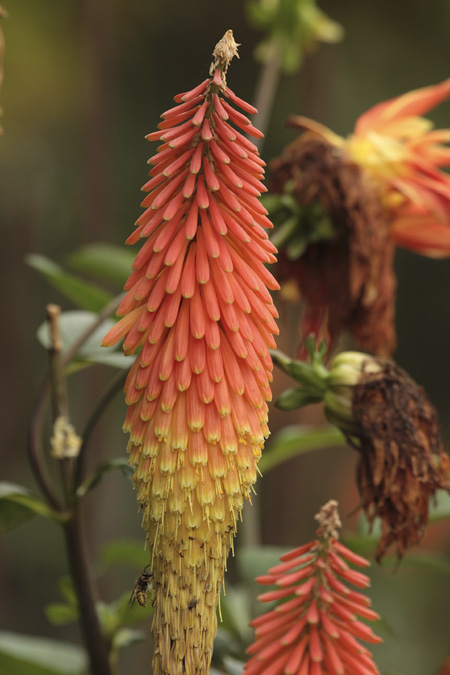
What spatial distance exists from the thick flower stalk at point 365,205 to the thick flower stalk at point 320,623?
307 millimetres

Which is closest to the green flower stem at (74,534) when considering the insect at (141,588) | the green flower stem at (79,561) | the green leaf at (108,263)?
the green flower stem at (79,561)

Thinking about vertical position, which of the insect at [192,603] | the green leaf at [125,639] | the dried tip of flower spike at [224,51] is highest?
the dried tip of flower spike at [224,51]

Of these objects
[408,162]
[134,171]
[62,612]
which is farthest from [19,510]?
[134,171]

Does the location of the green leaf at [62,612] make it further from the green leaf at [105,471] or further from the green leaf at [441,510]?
the green leaf at [441,510]

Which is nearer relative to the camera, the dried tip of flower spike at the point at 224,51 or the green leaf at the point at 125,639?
the dried tip of flower spike at the point at 224,51

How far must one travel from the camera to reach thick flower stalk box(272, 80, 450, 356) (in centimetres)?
64

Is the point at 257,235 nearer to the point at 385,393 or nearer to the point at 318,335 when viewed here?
the point at 385,393

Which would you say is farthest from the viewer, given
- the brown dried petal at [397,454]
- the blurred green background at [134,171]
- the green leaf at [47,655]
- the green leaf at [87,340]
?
the blurred green background at [134,171]

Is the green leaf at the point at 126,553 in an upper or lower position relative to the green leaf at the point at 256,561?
lower

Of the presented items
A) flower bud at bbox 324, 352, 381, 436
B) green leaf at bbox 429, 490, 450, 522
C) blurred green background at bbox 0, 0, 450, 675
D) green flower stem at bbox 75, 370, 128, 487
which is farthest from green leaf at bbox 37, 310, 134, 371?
blurred green background at bbox 0, 0, 450, 675

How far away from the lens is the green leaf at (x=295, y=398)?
492 millimetres

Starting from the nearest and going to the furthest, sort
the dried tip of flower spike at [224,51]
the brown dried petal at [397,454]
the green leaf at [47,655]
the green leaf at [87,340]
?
the dried tip of flower spike at [224,51] < the brown dried petal at [397,454] < the green leaf at [87,340] < the green leaf at [47,655]

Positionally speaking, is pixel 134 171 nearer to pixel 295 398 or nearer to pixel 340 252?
pixel 340 252

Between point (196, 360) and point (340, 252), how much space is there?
349 millimetres
